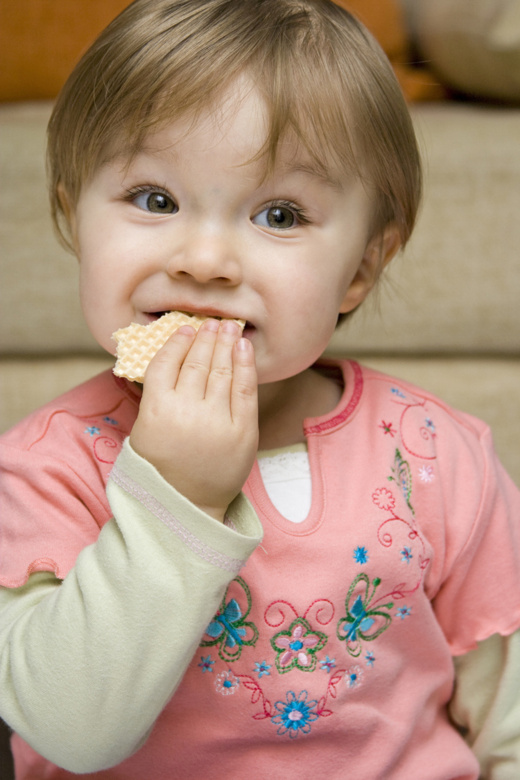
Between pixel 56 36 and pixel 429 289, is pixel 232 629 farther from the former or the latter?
pixel 56 36

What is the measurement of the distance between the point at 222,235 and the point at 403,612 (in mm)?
394

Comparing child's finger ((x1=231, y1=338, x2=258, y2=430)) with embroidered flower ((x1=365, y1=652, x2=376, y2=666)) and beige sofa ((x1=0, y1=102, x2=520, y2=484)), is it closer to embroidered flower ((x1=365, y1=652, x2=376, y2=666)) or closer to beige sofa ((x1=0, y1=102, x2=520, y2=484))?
embroidered flower ((x1=365, y1=652, x2=376, y2=666))

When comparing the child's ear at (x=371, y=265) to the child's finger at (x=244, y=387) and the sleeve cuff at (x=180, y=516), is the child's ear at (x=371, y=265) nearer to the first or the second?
the child's finger at (x=244, y=387)

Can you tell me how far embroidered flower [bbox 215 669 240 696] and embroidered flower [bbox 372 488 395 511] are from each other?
0.67 ft

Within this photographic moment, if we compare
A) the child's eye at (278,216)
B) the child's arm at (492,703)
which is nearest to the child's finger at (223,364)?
the child's eye at (278,216)

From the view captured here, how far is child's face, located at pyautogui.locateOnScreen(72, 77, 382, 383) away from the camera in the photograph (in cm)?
66

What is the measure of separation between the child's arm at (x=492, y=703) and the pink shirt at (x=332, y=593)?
4 cm

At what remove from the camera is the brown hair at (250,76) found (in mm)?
673

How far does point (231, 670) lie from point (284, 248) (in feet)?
1.22

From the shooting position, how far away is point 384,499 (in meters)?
0.77

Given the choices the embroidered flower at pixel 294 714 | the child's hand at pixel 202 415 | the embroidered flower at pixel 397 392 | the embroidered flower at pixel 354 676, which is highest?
the child's hand at pixel 202 415

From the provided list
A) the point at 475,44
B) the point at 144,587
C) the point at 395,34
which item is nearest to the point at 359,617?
the point at 144,587

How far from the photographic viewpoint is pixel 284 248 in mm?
701

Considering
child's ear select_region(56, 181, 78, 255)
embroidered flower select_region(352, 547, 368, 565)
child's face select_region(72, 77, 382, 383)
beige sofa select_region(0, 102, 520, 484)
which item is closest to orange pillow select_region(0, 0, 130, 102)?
beige sofa select_region(0, 102, 520, 484)
